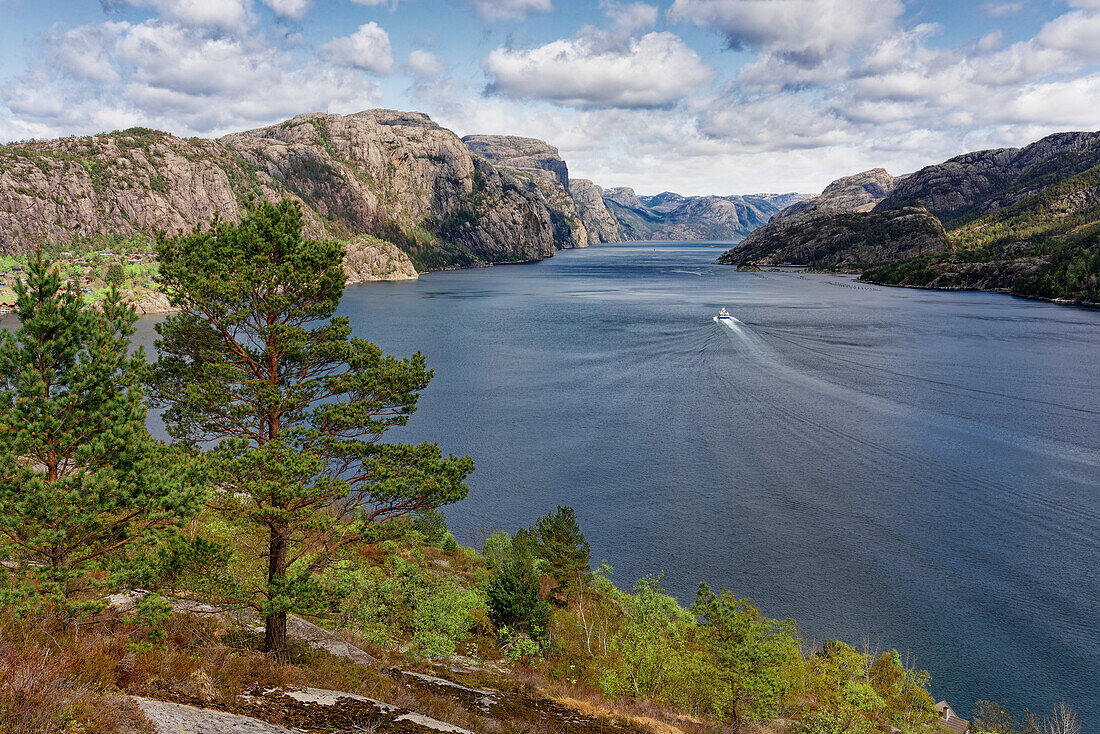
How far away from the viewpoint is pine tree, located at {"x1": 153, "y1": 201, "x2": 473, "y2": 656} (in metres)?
19.5

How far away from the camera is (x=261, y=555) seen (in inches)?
838

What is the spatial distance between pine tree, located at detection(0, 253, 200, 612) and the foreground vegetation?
63 millimetres

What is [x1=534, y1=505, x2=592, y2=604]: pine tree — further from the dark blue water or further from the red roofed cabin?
the red roofed cabin

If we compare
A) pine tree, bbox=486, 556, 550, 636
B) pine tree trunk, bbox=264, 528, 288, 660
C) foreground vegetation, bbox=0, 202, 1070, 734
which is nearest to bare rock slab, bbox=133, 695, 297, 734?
foreground vegetation, bbox=0, 202, 1070, 734

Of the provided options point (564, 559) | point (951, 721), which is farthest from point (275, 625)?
point (951, 721)

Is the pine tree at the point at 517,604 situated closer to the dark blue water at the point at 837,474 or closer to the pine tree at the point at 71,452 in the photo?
the dark blue water at the point at 837,474

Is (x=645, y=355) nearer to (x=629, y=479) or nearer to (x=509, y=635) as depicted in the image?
(x=629, y=479)

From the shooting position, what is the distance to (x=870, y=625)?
3859 cm

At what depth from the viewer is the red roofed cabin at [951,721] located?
30.8 m

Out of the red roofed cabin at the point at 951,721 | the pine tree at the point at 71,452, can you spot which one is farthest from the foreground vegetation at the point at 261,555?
the red roofed cabin at the point at 951,721

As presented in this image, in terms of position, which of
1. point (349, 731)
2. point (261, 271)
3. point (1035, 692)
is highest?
point (261, 271)

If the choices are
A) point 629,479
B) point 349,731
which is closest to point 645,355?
point 629,479

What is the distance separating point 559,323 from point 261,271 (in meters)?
126

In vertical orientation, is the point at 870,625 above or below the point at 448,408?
below
